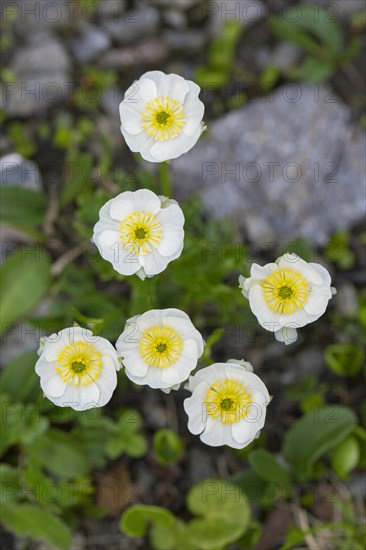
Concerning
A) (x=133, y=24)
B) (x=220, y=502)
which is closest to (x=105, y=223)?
(x=220, y=502)

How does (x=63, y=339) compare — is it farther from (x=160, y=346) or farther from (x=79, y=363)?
(x=160, y=346)

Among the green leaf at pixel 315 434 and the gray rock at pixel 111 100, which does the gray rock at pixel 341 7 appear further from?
the green leaf at pixel 315 434

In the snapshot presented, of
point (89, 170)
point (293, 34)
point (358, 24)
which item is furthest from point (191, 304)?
point (358, 24)

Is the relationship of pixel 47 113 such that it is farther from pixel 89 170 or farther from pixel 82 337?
pixel 82 337

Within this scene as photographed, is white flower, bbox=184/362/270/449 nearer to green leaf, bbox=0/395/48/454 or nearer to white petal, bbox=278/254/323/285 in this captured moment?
white petal, bbox=278/254/323/285

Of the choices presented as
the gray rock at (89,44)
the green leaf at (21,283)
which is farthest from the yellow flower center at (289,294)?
the gray rock at (89,44)

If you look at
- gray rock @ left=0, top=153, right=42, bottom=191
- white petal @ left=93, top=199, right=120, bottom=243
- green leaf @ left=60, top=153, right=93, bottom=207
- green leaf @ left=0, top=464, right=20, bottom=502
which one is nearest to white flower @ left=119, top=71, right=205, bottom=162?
white petal @ left=93, top=199, right=120, bottom=243
